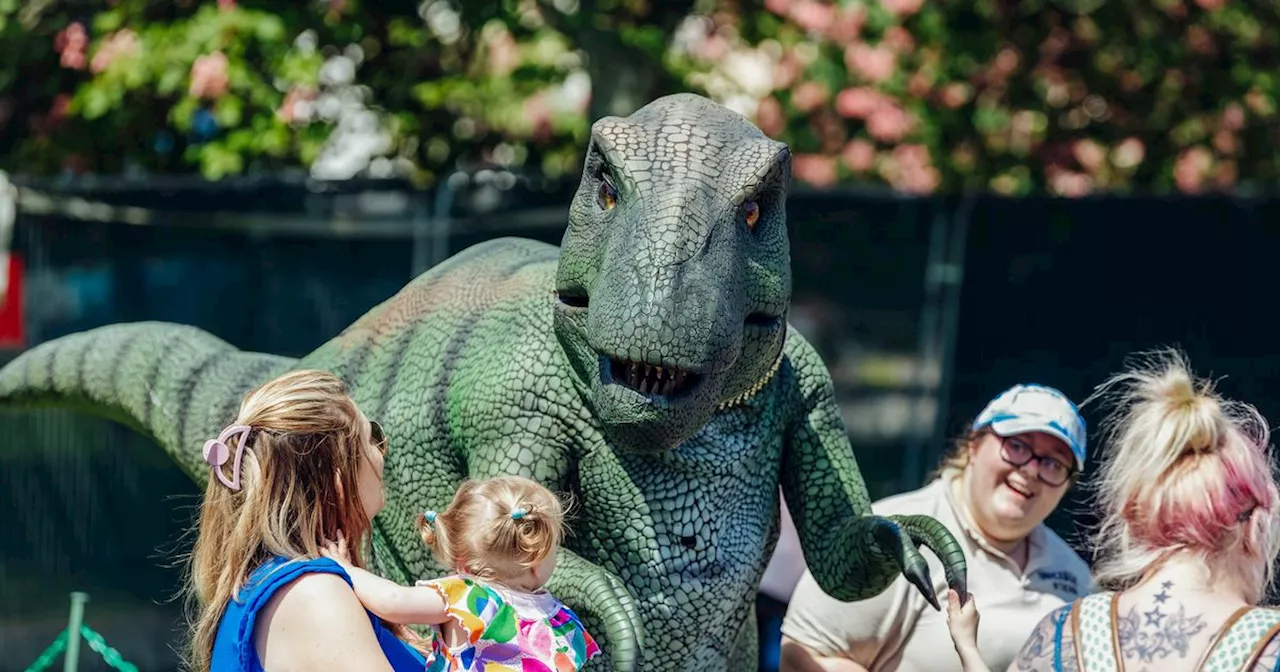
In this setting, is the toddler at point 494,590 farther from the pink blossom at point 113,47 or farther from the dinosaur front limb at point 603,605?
the pink blossom at point 113,47

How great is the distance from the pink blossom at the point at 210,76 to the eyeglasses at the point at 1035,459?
379 centimetres

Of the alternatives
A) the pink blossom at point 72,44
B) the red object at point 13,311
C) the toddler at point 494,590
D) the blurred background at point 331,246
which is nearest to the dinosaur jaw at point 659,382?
the toddler at point 494,590

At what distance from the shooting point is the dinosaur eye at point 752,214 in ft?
9.70

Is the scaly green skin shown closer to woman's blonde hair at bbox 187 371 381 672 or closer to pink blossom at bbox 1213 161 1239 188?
woman's blonde hair at bbox 187 371 381 672

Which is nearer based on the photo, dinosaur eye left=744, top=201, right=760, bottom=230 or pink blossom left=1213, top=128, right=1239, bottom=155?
dinosaur eye left=744, top=201, right=760, bottom=230

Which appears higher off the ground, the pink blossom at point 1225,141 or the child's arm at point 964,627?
the pink blossom at point 1225,141

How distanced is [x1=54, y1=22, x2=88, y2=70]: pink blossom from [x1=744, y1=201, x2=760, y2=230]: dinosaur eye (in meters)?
4.83

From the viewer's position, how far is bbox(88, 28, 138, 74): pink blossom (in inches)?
273

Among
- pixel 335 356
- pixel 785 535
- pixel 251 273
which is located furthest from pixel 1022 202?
pixel 335 356

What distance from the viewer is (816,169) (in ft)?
31.4

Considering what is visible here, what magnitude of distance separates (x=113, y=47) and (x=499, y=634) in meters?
4.91

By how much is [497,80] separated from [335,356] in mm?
5080

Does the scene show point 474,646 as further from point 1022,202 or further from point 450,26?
point 450,26

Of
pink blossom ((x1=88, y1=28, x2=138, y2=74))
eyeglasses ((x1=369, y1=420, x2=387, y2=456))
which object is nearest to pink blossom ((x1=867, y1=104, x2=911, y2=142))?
pink blossom ((x1=88, y1=28, x2=138, y2=74))
